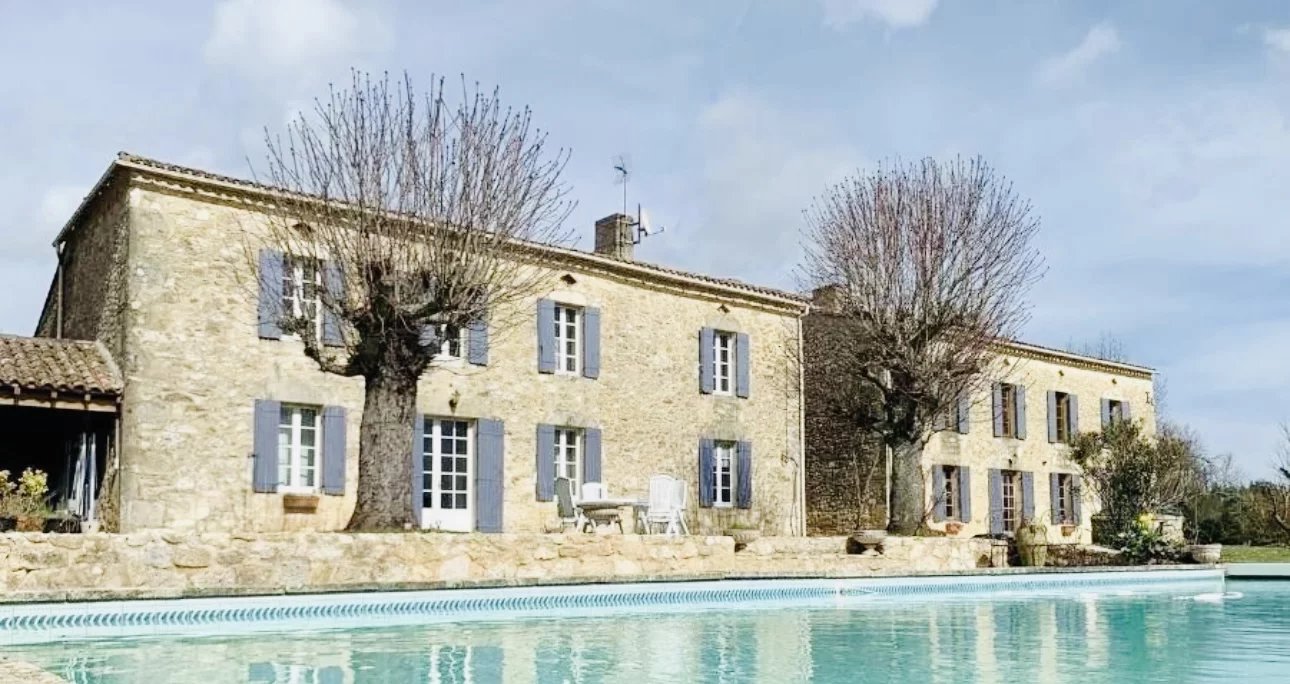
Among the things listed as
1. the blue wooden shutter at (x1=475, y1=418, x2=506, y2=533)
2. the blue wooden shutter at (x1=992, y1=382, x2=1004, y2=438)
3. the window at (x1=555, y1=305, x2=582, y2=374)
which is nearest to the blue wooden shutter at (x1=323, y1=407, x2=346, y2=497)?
the blue wooden shutter at (x1=475, y1=418, x2=506, y2=533)

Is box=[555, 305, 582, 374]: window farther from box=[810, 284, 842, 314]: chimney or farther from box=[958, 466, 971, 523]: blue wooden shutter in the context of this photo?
box=[958, 466, 971, 523]: blue wooden shutter

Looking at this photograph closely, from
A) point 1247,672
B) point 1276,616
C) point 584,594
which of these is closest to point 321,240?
point 584,594

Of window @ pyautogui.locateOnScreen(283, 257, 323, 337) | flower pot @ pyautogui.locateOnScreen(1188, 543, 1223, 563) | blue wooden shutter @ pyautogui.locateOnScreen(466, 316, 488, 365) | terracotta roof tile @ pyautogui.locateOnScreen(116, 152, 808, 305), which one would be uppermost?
terracotta roof tile @ pyautogui.locateOnScreen(116, 152, 808, 305)

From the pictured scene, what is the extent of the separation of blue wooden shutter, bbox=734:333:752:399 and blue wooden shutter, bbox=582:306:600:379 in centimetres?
304

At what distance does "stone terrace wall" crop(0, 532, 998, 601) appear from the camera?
33.6ft

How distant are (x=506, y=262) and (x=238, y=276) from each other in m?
3.59

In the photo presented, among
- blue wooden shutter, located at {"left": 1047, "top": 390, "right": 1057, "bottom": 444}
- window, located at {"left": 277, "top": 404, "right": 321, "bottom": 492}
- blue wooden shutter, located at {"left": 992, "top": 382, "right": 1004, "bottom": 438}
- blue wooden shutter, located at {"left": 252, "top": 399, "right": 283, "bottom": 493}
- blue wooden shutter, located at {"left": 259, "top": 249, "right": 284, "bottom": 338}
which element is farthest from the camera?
blue wooden shutter, located at {"left": 1047, "top": 390, "right": 1057, "bottom": 444}

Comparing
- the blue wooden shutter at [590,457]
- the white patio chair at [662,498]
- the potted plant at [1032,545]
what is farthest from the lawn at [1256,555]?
the blue wooden shutter at [590,457]

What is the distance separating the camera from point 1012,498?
25.8m

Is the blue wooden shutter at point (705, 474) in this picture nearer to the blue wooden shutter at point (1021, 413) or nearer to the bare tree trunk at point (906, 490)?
the bare tree trunk at point (906, 490)

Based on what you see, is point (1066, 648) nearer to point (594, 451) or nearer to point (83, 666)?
point (83, 666)

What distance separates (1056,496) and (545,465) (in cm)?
1401

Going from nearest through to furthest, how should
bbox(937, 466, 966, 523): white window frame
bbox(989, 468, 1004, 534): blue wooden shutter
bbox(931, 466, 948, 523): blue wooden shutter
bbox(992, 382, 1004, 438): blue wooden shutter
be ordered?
bbox(931, 466, 948, 523): blue wooden shutter, bbox(937, 466, 966, 523): white window frame, bbox(989, 468, 1004, 534): blue wooden shutter, bbox(992, 382, 1004, 438): blue wooden shutter

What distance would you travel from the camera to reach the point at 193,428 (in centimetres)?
1463
